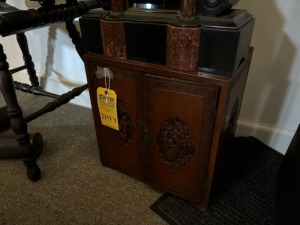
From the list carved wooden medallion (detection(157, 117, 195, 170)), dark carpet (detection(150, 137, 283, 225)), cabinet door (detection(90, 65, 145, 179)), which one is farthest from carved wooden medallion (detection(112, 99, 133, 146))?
dark carpet (detection(150, 137, 283, 225))

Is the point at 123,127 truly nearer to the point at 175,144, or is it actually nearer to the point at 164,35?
the point at 175,144

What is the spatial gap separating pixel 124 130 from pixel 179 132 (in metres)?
0.21

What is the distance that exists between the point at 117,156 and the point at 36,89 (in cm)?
58

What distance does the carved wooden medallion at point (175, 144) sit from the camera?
0.71 metres

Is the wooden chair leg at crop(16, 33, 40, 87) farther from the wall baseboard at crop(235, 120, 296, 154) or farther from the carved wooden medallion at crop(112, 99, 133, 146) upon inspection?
the wall baseboard at crop(235, 120, 296, 154)

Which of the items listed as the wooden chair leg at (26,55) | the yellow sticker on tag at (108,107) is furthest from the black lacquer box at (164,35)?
the wooden chair leg at (26,55)

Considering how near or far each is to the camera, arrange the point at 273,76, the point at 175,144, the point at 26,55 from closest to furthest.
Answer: the point at 175,144
the point at 273,76
the point at 26,55

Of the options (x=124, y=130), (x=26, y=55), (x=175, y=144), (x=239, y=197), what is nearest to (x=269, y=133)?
(x=239, y=197)

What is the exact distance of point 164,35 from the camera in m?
0.62

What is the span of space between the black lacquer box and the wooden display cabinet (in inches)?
1.1

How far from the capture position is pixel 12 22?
73 centimetres

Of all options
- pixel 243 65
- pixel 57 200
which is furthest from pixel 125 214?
pixel 243 65

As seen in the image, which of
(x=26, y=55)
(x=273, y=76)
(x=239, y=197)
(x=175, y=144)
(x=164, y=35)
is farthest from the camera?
Answer: (x=26, y=55)

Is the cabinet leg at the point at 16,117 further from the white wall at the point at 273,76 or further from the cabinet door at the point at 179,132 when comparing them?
the white wall at the point at 273,76
